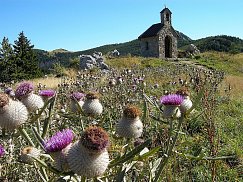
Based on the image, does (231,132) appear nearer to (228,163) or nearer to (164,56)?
(228,163)

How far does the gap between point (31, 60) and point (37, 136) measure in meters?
39.4

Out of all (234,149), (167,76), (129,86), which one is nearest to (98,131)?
(234,149)

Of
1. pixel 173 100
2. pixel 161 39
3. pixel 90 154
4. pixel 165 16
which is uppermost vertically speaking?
pixel 165 16

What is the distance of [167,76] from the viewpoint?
1736 cm

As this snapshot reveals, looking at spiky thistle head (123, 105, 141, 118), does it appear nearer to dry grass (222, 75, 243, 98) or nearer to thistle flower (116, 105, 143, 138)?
thistle flower (116, 105, 143, 138)

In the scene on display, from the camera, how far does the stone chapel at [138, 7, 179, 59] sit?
4375 centimetres

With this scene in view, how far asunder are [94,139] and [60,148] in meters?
0.33

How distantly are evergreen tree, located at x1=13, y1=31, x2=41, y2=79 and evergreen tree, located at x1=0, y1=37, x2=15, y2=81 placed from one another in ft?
2.22

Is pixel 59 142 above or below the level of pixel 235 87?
above

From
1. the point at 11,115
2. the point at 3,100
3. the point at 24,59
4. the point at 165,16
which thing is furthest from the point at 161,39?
the point at 11,115

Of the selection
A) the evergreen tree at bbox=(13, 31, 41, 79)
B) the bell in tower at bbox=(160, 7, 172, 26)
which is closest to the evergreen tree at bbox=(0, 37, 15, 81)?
the evergreen tree at bbox=(13, 31, 41, 79)

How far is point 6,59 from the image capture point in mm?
36562

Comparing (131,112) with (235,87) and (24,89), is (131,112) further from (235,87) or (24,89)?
(235,87)

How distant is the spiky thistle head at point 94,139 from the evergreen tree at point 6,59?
32584 mm
